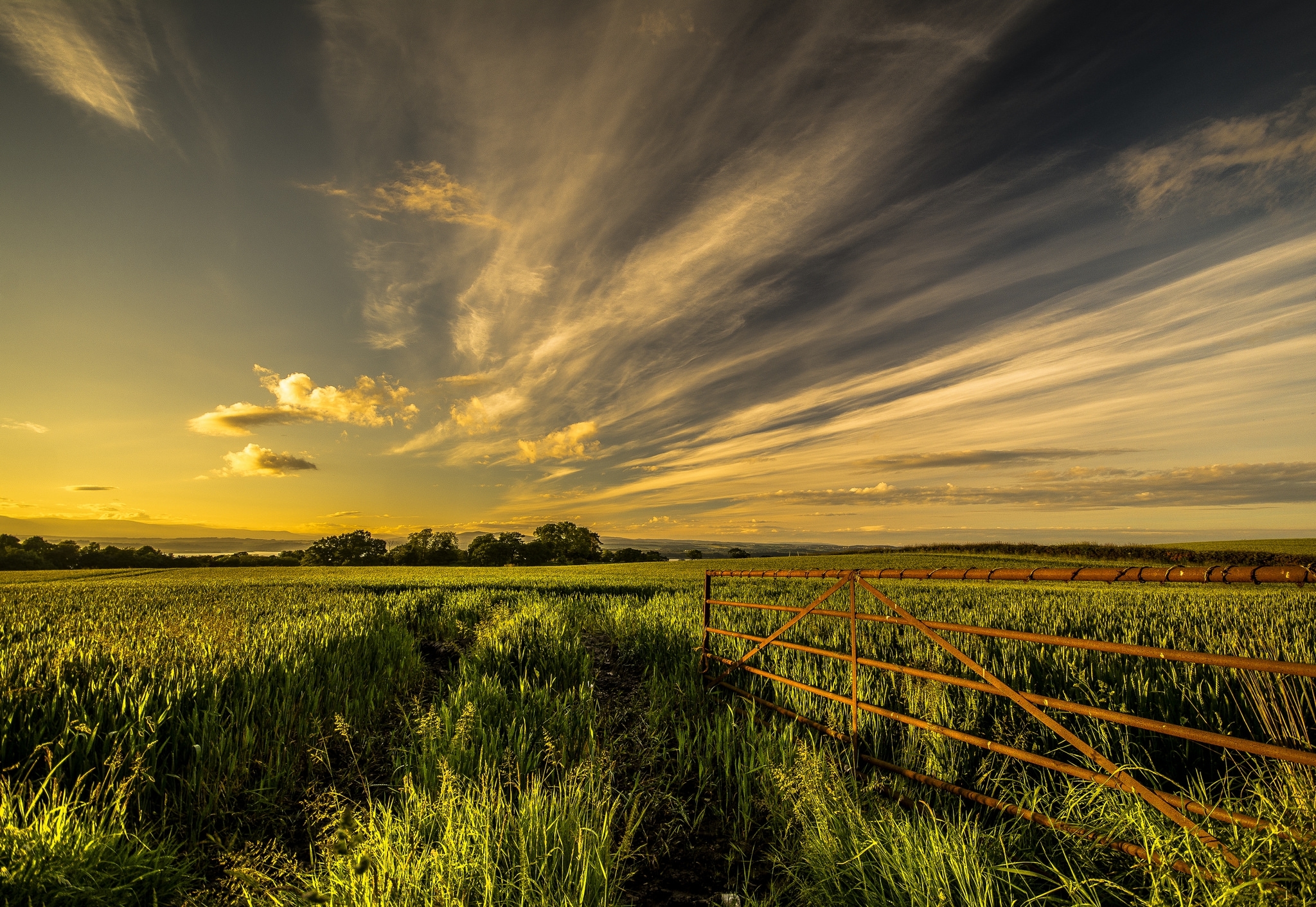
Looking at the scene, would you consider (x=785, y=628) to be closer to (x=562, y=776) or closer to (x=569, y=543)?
(x=562, y=776)

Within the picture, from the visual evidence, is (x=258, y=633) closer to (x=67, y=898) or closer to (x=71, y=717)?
(x=71, y=717)

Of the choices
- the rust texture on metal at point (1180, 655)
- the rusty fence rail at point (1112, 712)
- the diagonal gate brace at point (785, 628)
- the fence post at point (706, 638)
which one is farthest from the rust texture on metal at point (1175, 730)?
the fence post at point (706, 638)

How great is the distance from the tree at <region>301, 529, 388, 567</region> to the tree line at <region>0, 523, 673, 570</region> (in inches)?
3.9

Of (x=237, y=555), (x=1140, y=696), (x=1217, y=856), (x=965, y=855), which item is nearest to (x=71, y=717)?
(x=965, y=855)

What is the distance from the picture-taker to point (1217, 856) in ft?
7.51

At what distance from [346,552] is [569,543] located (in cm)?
3778

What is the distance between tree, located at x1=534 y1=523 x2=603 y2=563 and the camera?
87.8 meters

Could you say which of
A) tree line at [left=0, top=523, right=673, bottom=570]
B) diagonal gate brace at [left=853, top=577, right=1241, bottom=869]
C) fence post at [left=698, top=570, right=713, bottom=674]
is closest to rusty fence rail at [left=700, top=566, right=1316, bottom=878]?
diagonal gate brace at [left=853, top=577, right=1241, bottom=869]

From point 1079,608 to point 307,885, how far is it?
664 inches

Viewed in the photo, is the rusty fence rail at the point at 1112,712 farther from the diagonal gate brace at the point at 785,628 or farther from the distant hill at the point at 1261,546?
the distant hill at the point at 1261,546

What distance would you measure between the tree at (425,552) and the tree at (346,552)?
236 centimetres

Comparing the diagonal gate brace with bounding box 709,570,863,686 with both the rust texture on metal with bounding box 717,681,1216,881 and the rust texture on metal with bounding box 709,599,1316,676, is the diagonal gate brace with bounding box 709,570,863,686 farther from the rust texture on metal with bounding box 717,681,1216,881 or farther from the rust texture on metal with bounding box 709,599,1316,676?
the rust texture on metal with bounding box 709,599,1316,676

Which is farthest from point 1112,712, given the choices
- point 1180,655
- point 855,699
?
point 855,699

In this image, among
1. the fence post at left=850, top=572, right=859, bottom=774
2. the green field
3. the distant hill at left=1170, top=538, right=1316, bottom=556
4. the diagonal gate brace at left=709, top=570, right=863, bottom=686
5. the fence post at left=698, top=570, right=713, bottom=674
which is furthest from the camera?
the distant hill at left=1170, top=538, right=1316, bottom=556
